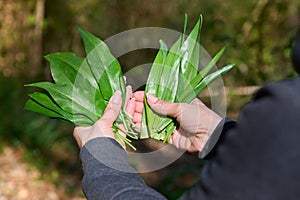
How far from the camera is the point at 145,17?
A: 7004mm

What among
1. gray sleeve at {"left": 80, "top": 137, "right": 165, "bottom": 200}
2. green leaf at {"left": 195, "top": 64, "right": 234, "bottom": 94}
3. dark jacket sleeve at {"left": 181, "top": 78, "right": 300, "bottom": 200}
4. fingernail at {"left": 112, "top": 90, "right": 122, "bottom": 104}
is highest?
dark jacket sleeve at {"left": 181, "top": 78, "right": 300, "bottom": 200}

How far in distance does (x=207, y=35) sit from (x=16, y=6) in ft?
8.02

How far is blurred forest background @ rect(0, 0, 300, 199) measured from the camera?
18.0 feet

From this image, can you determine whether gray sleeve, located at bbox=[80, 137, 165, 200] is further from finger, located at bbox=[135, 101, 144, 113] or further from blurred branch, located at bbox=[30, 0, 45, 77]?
blurred branch, located at bbox=[30, 0, 45, 77]

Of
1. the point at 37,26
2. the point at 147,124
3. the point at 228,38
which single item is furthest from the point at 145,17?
the point at 147,124

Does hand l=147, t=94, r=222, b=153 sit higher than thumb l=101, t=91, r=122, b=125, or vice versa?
thumb l=101, t=91, r=122, b=125

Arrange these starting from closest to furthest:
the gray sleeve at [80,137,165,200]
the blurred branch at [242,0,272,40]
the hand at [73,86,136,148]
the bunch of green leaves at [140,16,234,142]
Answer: the gray sleeve at [80,137,165,200]
the hand at [73,86,136,148]
the bunch of green leaves at [140,16,234,142]
the blurred branch at [242,0,272,40]

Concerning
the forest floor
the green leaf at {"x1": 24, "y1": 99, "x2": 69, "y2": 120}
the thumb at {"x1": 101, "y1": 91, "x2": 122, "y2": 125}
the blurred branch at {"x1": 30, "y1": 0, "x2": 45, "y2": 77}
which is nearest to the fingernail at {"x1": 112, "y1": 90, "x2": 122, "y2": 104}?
the thumb at {"x1": 101, "y1": 91, "x2": 122, "y2": 125}

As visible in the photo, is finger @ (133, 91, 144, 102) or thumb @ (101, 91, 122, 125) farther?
finger @ (133, 91, 144, 102)

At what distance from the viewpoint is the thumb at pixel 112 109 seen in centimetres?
189

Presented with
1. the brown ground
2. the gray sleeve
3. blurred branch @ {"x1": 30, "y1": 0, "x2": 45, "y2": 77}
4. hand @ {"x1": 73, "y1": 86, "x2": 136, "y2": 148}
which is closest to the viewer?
the gray sleeve

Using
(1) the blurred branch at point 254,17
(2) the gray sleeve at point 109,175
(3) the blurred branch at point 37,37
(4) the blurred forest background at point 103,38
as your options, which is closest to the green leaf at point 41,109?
(2) the gray sleeve at point 109,175

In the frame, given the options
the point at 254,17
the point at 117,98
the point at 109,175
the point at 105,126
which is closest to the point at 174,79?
the point at 117,98

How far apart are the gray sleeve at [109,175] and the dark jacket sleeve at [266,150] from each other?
33cm
